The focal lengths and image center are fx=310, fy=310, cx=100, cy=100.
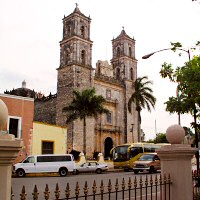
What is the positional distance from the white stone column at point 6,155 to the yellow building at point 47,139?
25.8 meters

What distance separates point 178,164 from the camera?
232 inches

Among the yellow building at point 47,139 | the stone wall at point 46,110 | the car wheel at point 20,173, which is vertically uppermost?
the stone wall at point 46,110

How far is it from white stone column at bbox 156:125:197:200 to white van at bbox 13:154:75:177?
18409mm

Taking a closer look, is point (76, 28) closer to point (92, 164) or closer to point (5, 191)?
point (92, 164)

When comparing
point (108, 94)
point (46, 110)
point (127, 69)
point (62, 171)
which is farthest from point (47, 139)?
point (127, 69)

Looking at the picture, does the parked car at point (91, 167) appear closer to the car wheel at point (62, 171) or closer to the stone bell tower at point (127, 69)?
the car wheel at point (62, 171)

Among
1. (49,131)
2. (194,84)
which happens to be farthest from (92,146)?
(194,84)

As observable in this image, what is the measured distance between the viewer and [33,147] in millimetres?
28578

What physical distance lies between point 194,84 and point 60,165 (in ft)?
54.6

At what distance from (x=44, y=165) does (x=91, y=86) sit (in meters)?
21.4

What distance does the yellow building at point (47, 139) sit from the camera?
94.6ft

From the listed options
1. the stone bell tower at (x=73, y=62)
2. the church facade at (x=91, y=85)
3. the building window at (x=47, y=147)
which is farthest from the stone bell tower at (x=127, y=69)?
the building window at (x=47, y=147)

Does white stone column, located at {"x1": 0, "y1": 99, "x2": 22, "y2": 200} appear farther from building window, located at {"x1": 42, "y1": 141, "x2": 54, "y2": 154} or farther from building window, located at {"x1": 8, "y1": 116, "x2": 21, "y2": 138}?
building window, located at {"x1": 42, "y1": 141, "x2": 54, "y2": 154}

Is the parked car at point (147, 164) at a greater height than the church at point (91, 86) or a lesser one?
lesser
